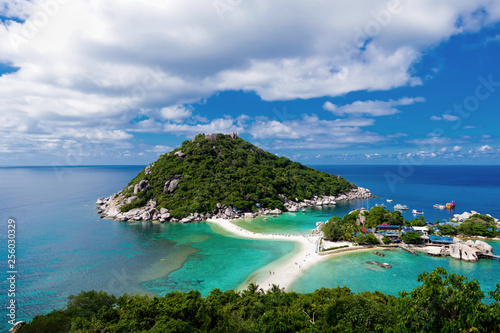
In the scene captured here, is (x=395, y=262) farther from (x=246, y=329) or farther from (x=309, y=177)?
(x=309, y=177)

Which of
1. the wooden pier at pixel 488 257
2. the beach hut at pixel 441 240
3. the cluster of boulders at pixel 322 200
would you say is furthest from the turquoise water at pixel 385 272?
the cluster of boulders at pixel 322 200

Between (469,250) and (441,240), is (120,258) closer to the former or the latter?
(469,250)

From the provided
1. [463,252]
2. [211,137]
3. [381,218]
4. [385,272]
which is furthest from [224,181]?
[463,252]

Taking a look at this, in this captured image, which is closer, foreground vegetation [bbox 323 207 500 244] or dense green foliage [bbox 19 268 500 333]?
dense green foliage [bbox 19 268 500 333]

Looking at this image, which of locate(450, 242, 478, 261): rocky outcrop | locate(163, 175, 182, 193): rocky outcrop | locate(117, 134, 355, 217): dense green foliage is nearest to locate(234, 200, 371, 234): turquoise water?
locate(117, 134, 355, 217): dense green foliage

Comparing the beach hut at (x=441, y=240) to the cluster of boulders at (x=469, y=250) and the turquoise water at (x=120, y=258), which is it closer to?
the cluster of boulders at (x=469, y=250)

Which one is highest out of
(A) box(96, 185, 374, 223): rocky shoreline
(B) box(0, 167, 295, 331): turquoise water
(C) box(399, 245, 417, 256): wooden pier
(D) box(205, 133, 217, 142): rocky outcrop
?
(D) box(205, 133, 217, 142): rocky outcrop

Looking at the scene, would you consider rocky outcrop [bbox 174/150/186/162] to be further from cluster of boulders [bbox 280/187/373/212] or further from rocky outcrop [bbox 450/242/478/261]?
rocky outcrop [bbox 450/242/478/261]
